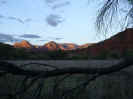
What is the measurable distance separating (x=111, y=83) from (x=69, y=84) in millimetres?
785

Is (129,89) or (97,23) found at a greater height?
(97,23)

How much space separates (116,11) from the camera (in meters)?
2.38

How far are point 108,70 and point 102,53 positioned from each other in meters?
11.7

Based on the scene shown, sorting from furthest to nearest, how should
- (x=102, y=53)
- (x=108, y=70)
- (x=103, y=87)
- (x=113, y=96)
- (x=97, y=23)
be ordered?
(x=102, y=53) < (x=103, y=87) < (x=113, y=96) < (x=97, y=23) < (x=108, y=70)

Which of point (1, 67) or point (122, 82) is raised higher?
point (1, 67)

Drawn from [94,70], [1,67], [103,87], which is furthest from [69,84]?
[1,67]

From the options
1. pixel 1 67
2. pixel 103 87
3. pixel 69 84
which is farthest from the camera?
pixel 103 87

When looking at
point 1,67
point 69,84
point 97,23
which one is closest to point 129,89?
point 69,84

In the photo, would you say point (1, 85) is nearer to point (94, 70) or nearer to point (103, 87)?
point (103, 87)

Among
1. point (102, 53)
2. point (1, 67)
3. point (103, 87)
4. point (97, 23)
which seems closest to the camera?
point (1, 67)

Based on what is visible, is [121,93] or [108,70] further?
[121,93]

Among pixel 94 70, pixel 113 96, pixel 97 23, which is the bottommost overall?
pixel 113 96

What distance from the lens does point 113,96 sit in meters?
2.90

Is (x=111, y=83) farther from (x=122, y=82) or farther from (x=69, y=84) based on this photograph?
(x=69, y=84)
